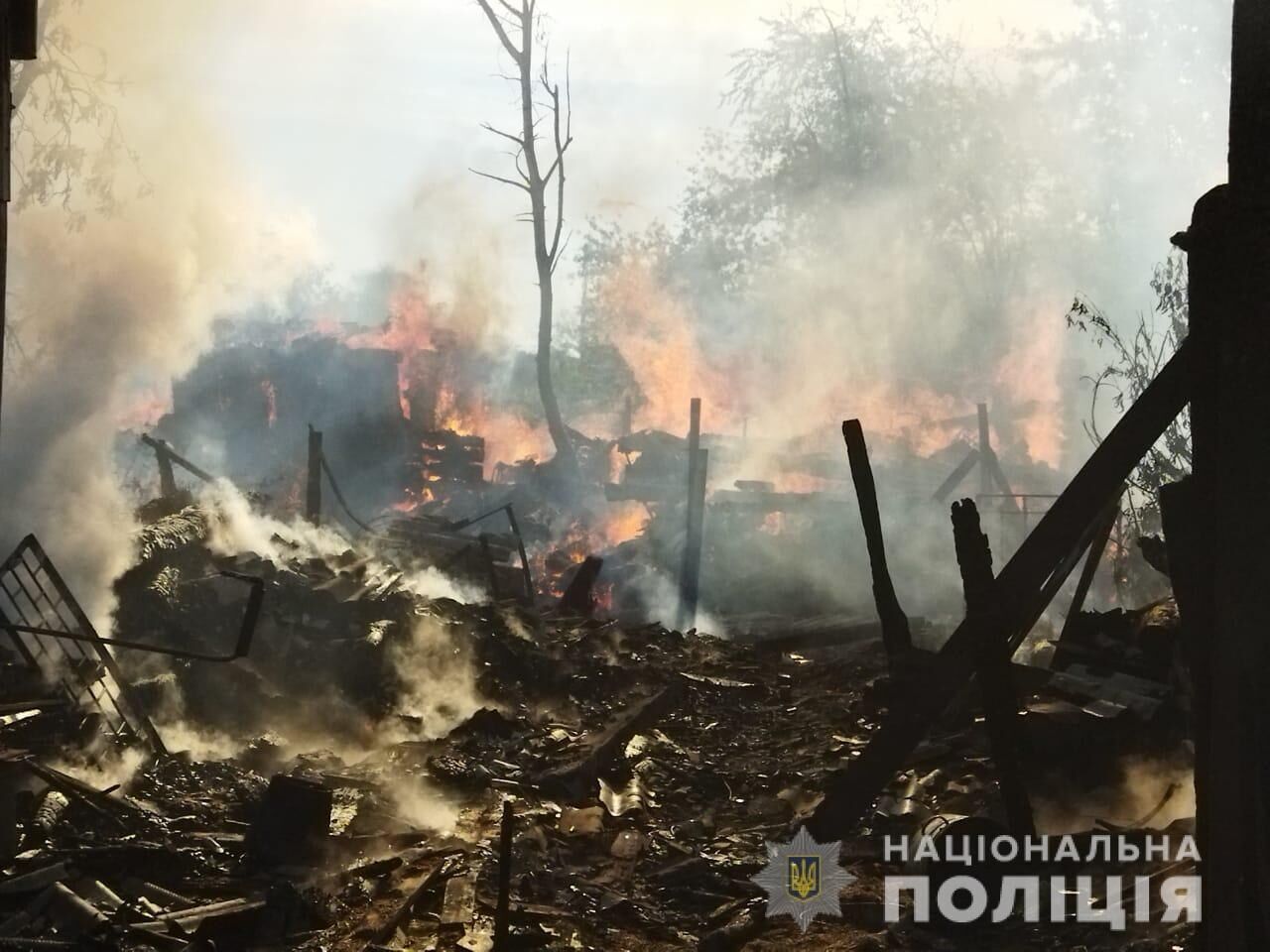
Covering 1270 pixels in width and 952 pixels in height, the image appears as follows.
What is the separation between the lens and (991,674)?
517 centimetres

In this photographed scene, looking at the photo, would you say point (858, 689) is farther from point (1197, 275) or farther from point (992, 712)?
point (1197, 275)

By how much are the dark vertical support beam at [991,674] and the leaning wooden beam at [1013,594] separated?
0.22 ft

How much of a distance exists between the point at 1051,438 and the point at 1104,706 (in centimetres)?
2502

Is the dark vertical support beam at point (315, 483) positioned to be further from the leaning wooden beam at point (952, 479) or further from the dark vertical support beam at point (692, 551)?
the leaning wooden beam at point (952, 479)

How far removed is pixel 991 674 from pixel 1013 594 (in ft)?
1.58

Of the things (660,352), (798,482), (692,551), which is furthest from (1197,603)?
(660,352)

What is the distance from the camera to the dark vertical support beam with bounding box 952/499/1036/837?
16.9 feet

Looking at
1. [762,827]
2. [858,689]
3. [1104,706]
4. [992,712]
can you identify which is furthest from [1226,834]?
[858,689]

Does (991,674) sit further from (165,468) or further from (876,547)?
(165,468)

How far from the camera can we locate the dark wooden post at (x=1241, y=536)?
139 inches

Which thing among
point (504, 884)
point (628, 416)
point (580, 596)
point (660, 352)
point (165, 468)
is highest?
point (660, 352)

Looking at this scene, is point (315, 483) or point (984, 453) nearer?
point (315, 483)

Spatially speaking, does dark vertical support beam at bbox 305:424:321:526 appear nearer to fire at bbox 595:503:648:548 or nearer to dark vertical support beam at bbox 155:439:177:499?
dark vertical support beam at bbox 155:439:177:499
